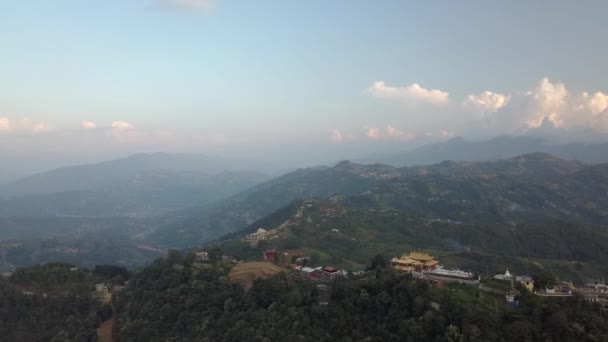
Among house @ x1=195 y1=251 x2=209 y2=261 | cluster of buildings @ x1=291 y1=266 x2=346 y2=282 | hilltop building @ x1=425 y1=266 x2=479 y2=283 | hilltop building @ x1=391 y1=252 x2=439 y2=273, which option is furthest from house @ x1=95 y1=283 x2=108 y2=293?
hilltop building @ x1=425 y1=266 x2=479 y2=283

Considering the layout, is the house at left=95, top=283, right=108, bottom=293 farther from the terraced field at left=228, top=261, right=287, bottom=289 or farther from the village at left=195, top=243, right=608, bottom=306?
the village at left=195, top=243, right=608, bottom=306

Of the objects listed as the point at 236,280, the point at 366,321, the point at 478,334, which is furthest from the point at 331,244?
the point at 478,334

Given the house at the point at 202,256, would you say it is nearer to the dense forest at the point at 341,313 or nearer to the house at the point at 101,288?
the dense forest at the point at 341,313

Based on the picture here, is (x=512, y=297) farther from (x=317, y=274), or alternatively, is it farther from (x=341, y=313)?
(x=317, y=274)

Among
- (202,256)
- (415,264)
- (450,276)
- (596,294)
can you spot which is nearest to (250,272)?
(202,256)

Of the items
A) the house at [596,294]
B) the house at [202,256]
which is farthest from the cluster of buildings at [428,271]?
the house at [202,256]

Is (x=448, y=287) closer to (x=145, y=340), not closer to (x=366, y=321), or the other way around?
(x=366, y=321)
